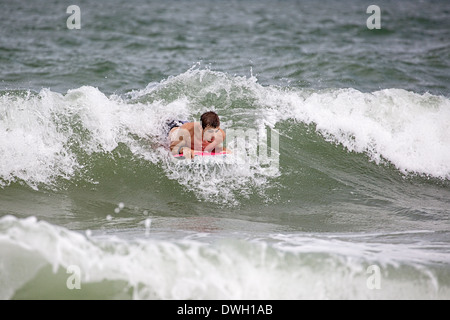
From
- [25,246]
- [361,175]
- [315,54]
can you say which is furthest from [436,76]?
[25,246]

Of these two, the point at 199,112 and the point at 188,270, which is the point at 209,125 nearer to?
the point at 199,112

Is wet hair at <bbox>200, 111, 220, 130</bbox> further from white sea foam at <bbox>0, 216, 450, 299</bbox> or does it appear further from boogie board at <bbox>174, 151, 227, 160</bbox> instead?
white sea foam at <bbox>0, 216, 450, 299</bbox>

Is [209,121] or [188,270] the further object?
[209,121]

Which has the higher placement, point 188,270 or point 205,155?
point 205,155

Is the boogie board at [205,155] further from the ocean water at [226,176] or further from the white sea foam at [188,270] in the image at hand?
the white sea foam at [188,270]

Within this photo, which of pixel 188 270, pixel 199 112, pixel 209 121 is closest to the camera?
pixel 188 270

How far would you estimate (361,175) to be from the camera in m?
7.32

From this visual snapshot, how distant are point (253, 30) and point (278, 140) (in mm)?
8383

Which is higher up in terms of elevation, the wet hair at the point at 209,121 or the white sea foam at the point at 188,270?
the wet hair at the point at 209,121

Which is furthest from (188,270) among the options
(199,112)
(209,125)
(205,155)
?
(199,112)

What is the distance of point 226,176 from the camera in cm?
656

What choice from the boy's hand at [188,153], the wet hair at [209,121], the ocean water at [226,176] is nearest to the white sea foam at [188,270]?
the ocean water at [226,176]

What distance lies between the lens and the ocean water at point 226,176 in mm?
4035
